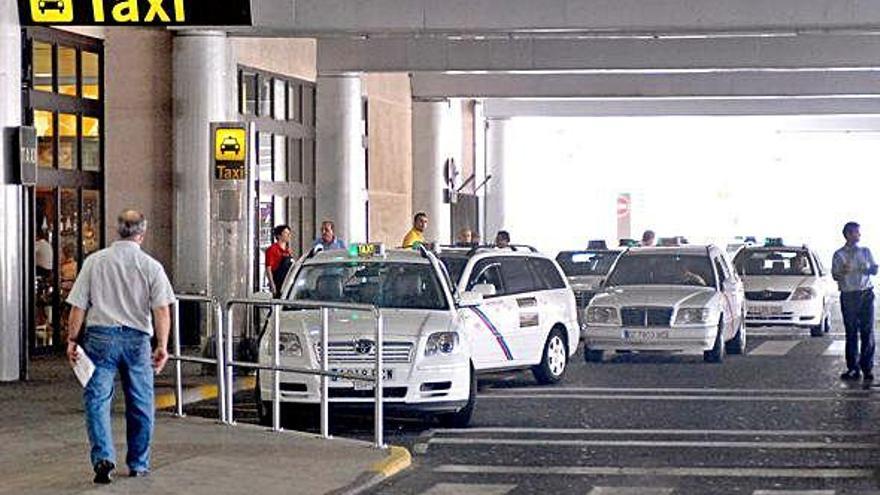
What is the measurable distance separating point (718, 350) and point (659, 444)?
30.8 feet

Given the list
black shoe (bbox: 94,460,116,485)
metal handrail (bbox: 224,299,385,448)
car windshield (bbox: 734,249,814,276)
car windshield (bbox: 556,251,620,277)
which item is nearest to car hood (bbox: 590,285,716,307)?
car windshield (bbox: 734,249,814,276)

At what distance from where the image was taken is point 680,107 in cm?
4897

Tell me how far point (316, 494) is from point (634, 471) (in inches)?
108

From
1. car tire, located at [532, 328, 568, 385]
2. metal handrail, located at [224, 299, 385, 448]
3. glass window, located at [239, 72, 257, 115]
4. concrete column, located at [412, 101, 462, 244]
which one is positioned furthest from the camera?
concrete column, located at [412, 101, 462, 244]

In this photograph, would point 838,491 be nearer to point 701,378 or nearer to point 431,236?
point 701,378

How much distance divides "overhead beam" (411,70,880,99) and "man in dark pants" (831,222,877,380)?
17.2 metres

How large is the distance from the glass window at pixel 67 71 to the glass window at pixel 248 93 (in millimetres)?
5203

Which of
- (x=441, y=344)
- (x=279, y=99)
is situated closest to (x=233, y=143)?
(x=441, y=344)

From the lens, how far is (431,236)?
42562 millimetres

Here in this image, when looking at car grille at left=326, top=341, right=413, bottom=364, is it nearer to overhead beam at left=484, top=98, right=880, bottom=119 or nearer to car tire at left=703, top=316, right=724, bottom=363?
car tire at left=703, top=316, right=724, bottom=363

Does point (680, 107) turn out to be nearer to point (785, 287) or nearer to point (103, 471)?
point (785, 287)

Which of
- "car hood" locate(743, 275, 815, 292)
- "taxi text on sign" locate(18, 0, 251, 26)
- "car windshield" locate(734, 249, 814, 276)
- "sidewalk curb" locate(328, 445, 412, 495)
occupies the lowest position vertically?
"sidewalk curb" locate(328, 445, 412, 495)

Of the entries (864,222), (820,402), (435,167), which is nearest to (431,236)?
(435,167)

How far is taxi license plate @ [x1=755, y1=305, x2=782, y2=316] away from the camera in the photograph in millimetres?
31047
